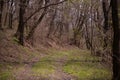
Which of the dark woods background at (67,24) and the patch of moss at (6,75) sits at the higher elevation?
the dark woods background at (67,24)

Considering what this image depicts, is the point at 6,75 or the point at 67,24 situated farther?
the point at 67,24

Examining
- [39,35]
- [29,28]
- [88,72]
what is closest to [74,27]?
[39,35]

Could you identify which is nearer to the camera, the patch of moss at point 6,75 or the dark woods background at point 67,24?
the patch of moss at point 6,75

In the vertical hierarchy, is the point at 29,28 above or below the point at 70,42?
above

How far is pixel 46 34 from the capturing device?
39.1 meters

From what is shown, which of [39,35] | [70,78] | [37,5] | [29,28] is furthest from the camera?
[39,35]

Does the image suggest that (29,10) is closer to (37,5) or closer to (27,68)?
(37,5)

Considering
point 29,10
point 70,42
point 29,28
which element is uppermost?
point 29,10

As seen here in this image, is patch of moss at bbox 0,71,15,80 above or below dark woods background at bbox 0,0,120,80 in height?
below

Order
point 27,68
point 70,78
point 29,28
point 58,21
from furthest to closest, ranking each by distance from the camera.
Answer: point 58,21 < point 29,28 < point 27,68 < point 70,78

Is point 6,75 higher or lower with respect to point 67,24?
lower

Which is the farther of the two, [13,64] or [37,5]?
[37,5]

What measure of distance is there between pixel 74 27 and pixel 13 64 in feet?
103

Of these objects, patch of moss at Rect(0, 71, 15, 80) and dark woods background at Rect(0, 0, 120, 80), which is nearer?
patch of moss at Rect(0, 71, 15, 80)
